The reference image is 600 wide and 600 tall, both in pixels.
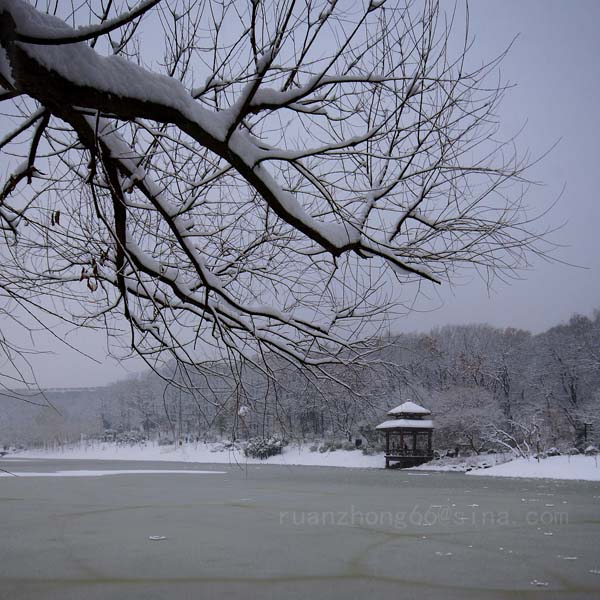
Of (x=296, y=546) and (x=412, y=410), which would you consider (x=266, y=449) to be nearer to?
(x=412, y=410)

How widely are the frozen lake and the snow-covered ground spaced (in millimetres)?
985

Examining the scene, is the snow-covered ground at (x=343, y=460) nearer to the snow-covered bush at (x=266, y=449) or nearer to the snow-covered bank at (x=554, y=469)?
the snow-covered bank at (x=554, y=469)

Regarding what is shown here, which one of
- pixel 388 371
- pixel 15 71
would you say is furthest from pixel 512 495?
pixel 15 71

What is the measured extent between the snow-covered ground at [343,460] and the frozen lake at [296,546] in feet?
3.23

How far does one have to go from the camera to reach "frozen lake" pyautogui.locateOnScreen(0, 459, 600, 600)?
498 centimetres

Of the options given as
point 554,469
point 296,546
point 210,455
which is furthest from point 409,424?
point 296,546

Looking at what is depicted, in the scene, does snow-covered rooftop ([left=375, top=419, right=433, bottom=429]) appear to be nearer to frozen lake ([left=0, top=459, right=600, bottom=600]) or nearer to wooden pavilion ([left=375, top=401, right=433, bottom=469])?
wooden pavilion ([left=375, top=401, right=433, bottom=469])

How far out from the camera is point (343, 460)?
3062 cm

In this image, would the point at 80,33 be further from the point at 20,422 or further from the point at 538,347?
the point at 20,422

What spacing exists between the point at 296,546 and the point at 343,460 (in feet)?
80.8

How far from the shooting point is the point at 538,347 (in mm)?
41656

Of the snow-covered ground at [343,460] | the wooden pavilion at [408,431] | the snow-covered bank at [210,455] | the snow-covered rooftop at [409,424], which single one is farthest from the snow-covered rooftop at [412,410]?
the snow-covered bank at [210,455]

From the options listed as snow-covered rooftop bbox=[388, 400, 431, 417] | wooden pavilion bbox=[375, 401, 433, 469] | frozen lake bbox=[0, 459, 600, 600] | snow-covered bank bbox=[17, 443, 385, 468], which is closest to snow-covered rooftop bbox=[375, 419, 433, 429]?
wooden pavilion bbox=[375, 401, 433, 469]

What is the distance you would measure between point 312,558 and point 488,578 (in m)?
1.55
